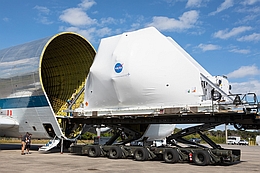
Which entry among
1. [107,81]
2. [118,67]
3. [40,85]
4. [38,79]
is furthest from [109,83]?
[38,79]

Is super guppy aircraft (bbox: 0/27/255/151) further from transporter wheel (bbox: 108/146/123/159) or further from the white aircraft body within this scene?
transporter wheel (bbox: 108/146/123/159)

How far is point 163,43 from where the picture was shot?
20.2 metres

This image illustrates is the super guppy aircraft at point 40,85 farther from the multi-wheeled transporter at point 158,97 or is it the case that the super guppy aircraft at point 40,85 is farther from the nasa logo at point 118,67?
the nasa logo at point 118,67

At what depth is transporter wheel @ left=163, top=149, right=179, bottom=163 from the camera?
18.2 meters

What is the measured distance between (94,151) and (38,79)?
280 inches

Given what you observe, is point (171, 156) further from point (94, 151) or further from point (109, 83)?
point (109, 83)

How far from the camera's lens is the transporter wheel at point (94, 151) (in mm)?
21594

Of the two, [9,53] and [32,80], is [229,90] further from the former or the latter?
[9,53]

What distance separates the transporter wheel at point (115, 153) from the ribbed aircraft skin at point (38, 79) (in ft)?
17.7

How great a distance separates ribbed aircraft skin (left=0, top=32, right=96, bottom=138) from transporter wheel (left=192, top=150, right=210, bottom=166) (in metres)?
10.9

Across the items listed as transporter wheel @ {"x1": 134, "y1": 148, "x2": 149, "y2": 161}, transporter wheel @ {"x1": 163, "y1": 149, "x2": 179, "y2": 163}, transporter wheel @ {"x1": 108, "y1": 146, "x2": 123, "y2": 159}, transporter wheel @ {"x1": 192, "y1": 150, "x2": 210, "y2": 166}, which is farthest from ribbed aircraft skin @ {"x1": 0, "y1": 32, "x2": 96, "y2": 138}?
transporter wheel @ {"x1": 192, "y1": 150, "x2": 210, "y2": 166}

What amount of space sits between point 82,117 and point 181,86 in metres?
7.69

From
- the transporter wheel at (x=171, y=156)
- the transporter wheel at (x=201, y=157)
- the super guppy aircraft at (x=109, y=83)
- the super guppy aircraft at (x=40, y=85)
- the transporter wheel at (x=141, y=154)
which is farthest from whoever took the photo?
the super guppy aircraft at (x=40, y=85)

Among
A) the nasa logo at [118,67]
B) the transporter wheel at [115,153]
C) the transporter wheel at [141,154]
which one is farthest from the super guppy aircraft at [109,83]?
the transporter wheel at [141,154]
